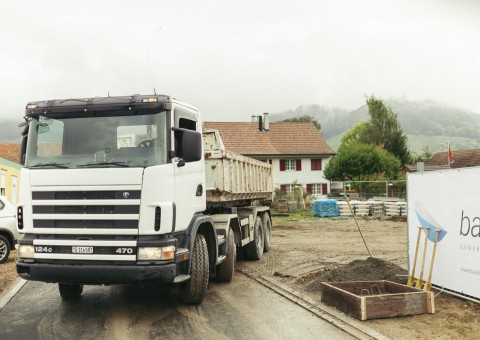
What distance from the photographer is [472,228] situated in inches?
311

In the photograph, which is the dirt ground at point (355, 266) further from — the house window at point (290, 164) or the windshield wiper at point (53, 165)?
the house window at point (290, 164)

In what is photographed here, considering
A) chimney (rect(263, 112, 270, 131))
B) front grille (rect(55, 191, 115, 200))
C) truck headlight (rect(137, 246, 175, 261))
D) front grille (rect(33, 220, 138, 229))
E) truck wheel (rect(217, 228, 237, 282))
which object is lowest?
truck wheel (rect(217, 228, 237, 282))

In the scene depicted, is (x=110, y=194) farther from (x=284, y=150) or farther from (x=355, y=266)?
(x=284, y=150)

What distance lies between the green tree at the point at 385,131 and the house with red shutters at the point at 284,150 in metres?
22.5

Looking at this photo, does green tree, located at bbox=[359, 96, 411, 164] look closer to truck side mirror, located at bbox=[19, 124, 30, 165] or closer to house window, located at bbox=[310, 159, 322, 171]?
house window, located at bbox=[310, 159, 322, 171]

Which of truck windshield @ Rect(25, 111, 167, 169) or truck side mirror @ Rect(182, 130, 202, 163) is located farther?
truck side mirror @ Rect(182, 130, 202, 163)

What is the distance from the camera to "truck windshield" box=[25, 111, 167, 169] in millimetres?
7270

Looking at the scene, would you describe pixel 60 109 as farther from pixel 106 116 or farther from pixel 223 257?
pixel 223 257

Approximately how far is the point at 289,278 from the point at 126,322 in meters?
4.21

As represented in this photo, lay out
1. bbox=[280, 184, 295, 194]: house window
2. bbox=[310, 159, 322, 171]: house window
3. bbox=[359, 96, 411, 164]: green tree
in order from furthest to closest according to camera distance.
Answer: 1. bbox=[359, 96, 411, 164]: green tree
2. bbox=[310, 159, 322, 171]: house window
3. bbox=[280, 184, 295, 194]: house window

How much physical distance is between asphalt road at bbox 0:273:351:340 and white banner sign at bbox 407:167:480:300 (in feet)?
8.14

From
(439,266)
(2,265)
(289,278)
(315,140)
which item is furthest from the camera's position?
(315,140)

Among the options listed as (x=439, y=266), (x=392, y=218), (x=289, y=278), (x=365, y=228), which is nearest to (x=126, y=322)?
(x=289, y=278)

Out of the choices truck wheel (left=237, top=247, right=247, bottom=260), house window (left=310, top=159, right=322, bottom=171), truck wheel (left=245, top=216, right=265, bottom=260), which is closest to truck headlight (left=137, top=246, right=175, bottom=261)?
truck wheel (left=245, top=216, right=265, bottom=260)
